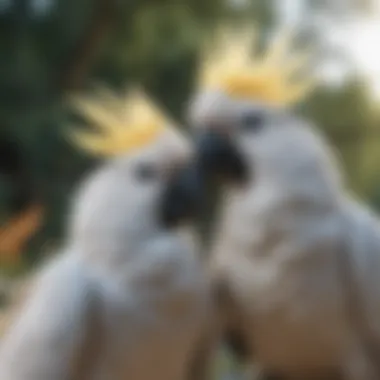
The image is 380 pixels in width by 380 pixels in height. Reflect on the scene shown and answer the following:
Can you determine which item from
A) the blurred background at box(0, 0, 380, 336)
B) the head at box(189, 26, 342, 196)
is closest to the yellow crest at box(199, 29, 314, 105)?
the head at box(189, 26, 342, 196)

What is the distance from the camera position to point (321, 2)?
1.68 meters

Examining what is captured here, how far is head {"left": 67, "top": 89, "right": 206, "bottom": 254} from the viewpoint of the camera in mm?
Answer: 789

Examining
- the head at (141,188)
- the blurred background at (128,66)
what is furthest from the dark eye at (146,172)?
the blurred background at (128,66)

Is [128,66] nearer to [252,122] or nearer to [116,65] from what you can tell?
[116,65]

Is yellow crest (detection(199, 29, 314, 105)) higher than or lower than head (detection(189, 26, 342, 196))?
higher

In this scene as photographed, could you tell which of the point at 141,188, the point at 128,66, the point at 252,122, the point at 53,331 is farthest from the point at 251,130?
the point at 128,66

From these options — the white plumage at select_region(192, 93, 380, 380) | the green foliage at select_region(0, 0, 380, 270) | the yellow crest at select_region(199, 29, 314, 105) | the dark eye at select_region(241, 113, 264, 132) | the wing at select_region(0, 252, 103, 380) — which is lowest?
the wing at select_region(0, 252, 103, 380)

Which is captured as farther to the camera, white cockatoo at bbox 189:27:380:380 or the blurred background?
the blurred background

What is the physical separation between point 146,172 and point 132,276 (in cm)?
9

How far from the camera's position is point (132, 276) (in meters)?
0.79

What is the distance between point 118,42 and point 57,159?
9.9 inches

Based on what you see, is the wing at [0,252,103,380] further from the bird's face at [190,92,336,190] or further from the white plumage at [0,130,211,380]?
the bird's face at [190,92,336,190]

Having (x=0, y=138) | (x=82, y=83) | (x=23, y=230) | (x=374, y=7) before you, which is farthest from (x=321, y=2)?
(x=23, y=230)

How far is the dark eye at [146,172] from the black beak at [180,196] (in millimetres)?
16
